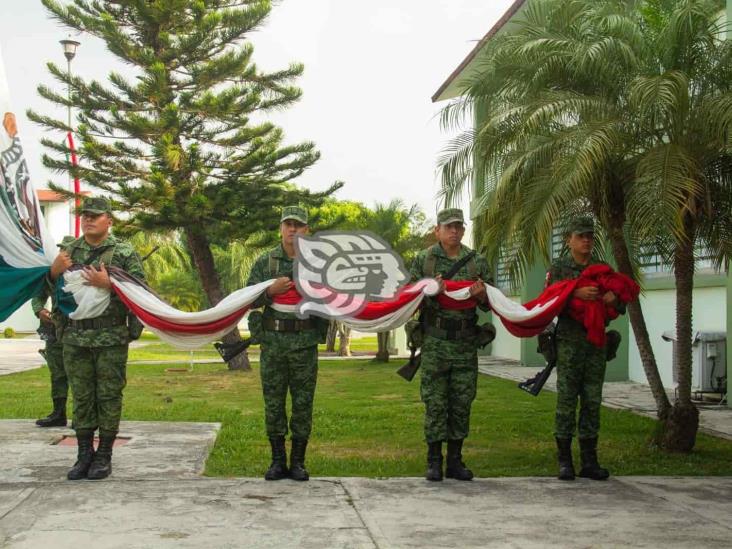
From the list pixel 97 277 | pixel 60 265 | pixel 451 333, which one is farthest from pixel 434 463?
pixel 60 265

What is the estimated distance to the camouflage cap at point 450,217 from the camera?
5926mm

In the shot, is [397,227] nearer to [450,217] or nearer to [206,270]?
[206,270]

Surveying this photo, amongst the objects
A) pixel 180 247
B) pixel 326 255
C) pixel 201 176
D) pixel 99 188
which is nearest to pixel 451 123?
pixel 326 255

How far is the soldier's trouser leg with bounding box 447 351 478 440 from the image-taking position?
590 cm

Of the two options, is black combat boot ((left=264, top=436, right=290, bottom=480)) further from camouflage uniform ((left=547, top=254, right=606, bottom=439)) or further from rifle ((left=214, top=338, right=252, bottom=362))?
camouflage uniform ((left=547, top=254, right=606, bottom=439))

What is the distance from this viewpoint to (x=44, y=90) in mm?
19141

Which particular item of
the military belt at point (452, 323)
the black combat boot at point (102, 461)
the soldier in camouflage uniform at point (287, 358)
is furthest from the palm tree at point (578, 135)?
the black combat boot at point (102, 461)

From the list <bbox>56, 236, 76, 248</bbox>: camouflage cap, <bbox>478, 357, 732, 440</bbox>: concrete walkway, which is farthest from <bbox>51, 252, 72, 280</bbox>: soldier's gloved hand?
<bbox>478, 357, 732, 440</bbox>: concrete walkway

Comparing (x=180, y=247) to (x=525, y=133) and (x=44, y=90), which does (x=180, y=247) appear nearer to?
(x=44, y=90)

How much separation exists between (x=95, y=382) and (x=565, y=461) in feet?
10.7

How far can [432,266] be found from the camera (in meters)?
5.97

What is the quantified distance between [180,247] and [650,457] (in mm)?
37085

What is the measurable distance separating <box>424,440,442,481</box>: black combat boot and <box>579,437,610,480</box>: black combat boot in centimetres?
102

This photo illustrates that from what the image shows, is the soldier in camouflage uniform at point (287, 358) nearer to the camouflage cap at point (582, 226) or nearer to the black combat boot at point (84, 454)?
the black combat boot at point (84, 454)
